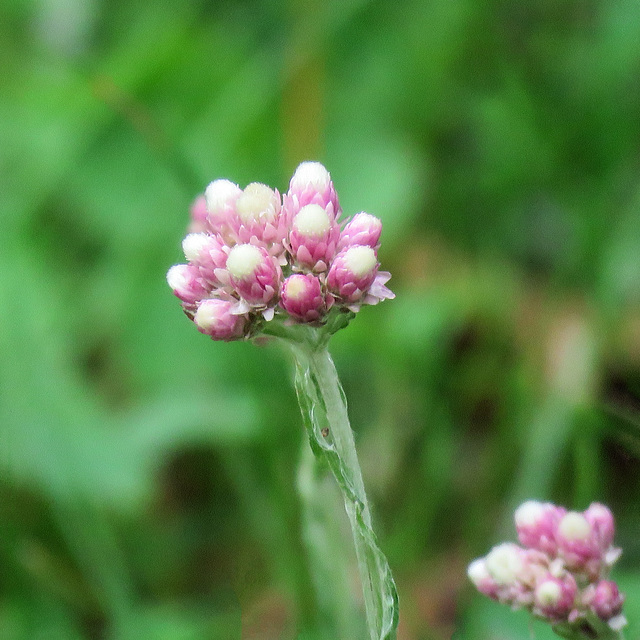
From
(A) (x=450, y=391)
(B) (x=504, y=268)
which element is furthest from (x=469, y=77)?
(A) (x=450, y=391)

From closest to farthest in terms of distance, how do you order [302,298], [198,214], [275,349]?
[302,298] < [198,214] < [275,349]

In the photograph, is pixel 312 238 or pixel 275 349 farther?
pixel 275 349

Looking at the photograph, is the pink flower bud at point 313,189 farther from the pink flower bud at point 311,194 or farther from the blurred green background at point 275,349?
the blurred green background at point 275,349

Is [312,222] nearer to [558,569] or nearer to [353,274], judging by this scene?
[353,274]

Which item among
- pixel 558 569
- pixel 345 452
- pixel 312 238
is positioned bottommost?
pixel 558 569

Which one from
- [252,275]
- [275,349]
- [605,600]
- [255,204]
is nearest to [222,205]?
[255,204]

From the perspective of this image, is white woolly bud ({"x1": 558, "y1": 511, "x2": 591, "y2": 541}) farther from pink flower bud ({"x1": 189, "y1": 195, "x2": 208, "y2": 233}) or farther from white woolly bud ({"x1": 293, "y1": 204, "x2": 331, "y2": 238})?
pink flower bud ({"x1": 189, "y1": 195, "x2": 208, "y2": 233})

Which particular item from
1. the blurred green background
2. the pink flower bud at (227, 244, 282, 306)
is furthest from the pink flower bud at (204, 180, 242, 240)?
the blurred green background

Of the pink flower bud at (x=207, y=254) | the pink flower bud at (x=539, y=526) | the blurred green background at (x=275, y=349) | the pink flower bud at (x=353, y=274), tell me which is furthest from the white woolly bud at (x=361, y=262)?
the blurred green background at (x=275, y=349)

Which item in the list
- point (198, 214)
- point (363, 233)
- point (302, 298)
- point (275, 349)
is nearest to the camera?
point (302, 298)
